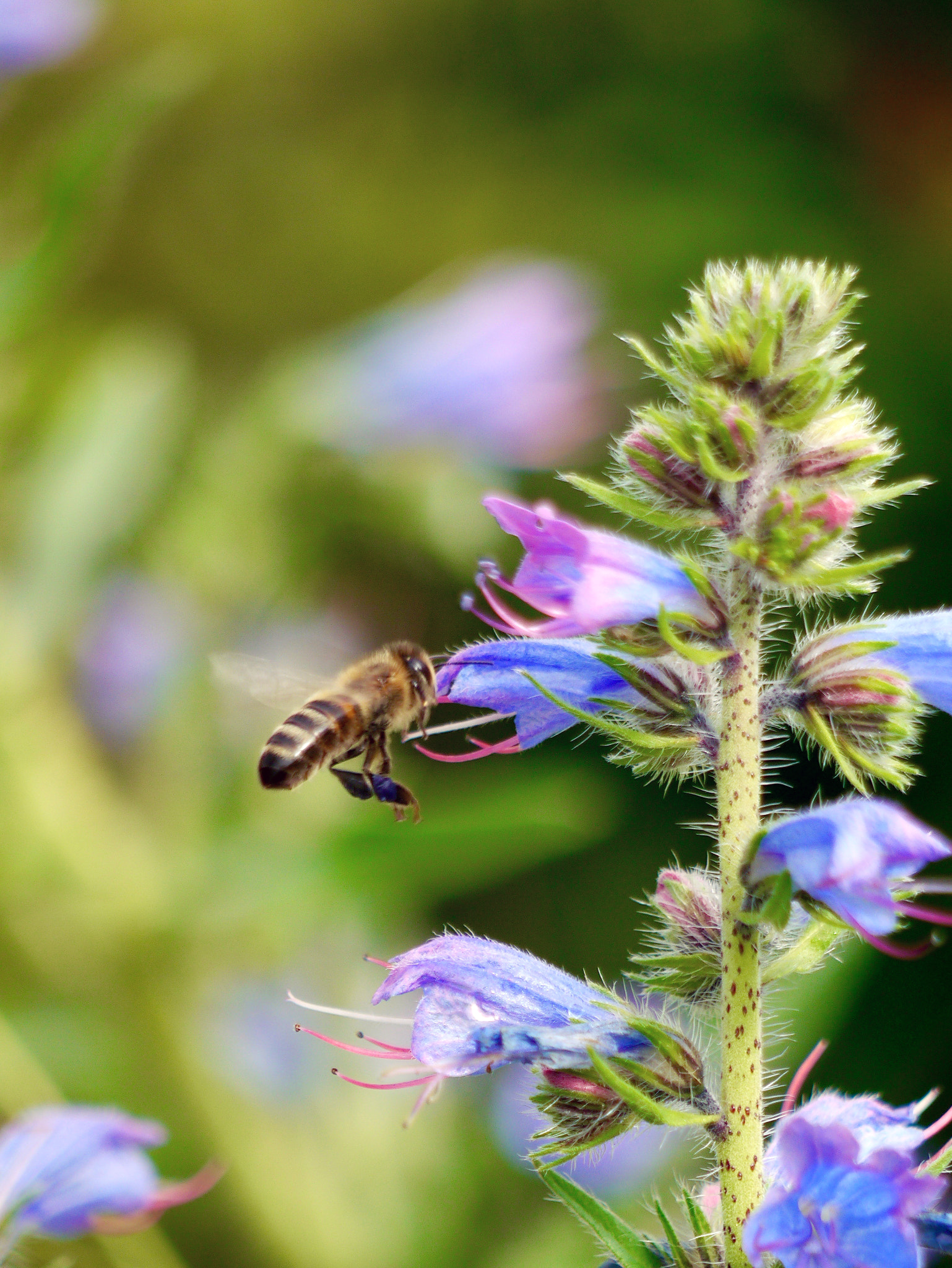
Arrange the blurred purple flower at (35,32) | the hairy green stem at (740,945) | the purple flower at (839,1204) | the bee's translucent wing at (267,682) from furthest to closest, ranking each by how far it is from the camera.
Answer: the blurred purple flower at (35,32)
the bee's translucent wing at (267,682)
the hairy green stem at (740,945)
the purple flower at (839,1204)

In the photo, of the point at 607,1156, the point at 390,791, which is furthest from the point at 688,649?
the point at 607,1156

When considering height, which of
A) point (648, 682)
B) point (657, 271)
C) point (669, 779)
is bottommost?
point (669, 779)

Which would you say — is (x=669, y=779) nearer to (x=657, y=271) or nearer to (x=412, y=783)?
(x=412, y=783)

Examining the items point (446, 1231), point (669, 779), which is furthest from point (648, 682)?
point (446, 1231)

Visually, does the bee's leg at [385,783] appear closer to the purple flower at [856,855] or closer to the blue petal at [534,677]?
the blue petal at [534,677]

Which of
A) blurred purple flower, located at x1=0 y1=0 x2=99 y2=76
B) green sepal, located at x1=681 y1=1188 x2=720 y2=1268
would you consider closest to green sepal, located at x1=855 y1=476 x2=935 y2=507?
green sepal, located at x1=681 y1=1188 x2=720 y2=1268

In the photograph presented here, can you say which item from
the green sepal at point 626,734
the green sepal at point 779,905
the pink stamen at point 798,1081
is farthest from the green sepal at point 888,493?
the pink stamen at point 798,1081

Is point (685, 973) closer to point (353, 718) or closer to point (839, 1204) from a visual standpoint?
point (839, 1204)
